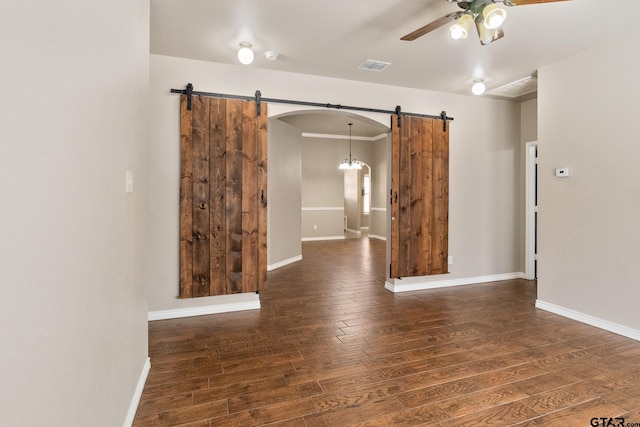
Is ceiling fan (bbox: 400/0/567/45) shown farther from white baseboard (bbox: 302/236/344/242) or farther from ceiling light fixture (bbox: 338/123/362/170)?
white baseboard (bbox: 302/236/344/242)

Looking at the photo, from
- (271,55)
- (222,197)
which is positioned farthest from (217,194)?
(271,55)

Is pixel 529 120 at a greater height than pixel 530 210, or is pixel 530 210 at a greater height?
pixel 529 120

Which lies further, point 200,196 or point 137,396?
point 200,196

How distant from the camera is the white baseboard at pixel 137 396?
1734 millimetres

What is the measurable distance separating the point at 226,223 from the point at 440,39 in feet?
9.34

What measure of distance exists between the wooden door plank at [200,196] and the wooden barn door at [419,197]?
2.33 m

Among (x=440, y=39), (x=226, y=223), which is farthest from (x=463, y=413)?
(x=440, y=39)

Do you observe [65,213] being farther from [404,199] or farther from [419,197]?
[419,197]

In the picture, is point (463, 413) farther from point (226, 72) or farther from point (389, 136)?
point (226, 72)

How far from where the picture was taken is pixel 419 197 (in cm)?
437

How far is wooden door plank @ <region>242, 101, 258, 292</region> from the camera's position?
3572 millimetres

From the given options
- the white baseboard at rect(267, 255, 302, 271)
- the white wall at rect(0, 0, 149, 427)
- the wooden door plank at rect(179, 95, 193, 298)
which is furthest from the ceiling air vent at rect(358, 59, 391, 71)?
the white baseboard at rect(267, 255, 302, 271)

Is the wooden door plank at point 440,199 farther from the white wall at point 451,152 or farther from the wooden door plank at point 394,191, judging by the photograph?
the wooden door plank at point 394,191

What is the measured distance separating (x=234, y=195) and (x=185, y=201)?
506mm
